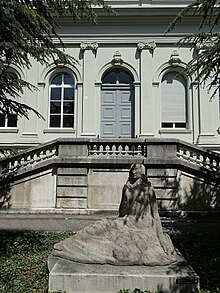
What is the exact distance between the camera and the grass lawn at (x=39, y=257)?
519 cm

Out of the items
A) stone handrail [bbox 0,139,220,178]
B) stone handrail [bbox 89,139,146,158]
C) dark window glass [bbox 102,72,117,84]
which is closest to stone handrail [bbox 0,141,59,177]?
stone handrail [bbox 0,139,220,178]

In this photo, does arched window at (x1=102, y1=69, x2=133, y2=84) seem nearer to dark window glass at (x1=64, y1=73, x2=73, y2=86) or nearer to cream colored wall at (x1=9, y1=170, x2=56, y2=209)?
dark window glass at (x1=64, y1=73, x2=73, y2=86)

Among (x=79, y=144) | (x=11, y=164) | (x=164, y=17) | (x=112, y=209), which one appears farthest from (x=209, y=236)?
(x=164, y=17)

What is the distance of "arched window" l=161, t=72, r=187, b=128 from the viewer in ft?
58.0

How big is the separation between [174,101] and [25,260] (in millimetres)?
13258

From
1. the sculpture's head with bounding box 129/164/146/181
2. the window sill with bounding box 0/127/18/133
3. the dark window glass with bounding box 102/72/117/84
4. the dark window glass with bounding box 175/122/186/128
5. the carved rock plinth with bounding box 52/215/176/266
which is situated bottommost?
the carved rock plinth with bounding box 52/215/176/266

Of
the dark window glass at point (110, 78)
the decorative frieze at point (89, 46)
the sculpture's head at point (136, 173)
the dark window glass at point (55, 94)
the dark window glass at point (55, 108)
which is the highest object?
the decorative frieze at point (89, 46)

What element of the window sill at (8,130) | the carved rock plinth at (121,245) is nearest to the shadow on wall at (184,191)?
the carved rock plinth at (121,245)

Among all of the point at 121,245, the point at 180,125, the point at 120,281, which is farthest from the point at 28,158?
the point at 180,125

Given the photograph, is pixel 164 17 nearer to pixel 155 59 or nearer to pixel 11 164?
pixel 155 59

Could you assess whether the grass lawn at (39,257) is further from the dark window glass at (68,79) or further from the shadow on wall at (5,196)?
the dark window glass at (68,79)

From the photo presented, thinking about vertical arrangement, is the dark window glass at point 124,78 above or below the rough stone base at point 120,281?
above

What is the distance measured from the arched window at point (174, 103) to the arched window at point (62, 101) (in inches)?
186

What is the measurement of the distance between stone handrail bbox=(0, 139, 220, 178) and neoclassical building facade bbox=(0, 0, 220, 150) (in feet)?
18.1
